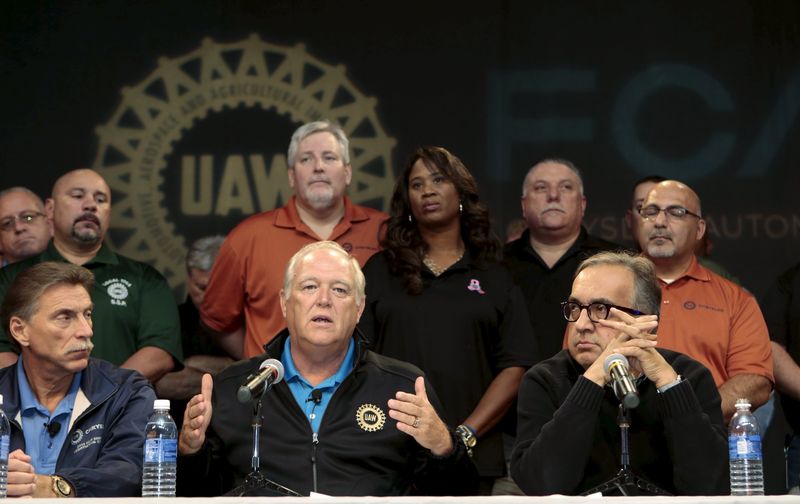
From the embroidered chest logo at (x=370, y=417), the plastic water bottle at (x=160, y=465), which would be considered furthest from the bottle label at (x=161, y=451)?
the embroidered chest logo at (x=370, y=417)

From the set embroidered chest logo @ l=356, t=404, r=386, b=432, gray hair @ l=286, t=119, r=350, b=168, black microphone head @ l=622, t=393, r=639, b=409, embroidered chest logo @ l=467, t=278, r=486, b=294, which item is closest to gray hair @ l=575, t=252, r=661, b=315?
black microphone head @ l=622, t=393, r=639, b=409

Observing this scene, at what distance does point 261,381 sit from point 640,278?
1279 millimetres

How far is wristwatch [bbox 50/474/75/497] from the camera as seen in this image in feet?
12.6

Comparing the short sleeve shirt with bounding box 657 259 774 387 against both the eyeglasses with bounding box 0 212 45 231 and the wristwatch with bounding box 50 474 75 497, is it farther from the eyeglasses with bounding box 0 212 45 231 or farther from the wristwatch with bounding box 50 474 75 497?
the eyeglasses with bounding box 0 212 45 231

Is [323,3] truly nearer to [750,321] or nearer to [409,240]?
[409,240]

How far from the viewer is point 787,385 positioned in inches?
217

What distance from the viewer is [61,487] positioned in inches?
153

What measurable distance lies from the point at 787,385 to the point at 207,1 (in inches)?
137

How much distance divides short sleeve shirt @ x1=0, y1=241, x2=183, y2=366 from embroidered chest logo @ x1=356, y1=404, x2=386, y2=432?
1549 mm

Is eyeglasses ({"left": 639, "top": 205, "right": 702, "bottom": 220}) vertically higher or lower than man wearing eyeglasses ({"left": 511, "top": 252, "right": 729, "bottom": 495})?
higher

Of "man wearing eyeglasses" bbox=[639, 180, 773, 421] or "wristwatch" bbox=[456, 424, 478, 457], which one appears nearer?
"wristwatch" bbox=[456, 424, 478, 457]

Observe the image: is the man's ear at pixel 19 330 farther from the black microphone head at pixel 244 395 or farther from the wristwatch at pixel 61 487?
the black microphone head at pixel 244 395

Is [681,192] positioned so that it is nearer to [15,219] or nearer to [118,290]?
[118,290]

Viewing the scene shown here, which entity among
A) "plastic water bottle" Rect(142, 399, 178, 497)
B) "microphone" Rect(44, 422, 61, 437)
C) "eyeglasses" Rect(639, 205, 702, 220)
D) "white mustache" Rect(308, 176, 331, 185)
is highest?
"white mustache" Rect(308, 176, 331, 185)
